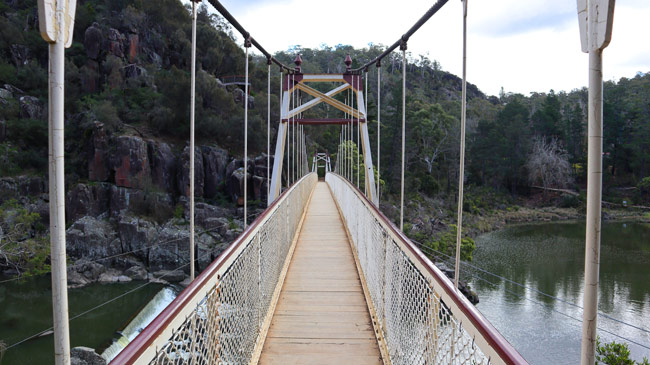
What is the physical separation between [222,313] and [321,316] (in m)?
1.41

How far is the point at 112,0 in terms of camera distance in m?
32.5

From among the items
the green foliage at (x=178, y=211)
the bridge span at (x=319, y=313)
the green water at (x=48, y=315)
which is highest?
the bridge span at (x=319, y=313)

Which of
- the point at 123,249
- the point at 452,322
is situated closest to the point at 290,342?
the point at 452,322

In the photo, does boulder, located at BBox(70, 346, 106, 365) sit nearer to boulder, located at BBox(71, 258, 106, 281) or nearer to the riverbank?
boulder, located at BBox(71, 258, 106, 281)

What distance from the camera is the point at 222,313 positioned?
187 cm

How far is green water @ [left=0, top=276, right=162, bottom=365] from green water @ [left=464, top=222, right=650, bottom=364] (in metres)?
10.4

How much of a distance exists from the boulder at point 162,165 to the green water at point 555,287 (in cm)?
1639

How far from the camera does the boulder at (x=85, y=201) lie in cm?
2119

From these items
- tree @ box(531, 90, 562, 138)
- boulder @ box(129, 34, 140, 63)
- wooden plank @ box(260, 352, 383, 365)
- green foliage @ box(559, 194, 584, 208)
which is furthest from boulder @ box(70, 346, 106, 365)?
tree @ box(531, 90, 562, 138)

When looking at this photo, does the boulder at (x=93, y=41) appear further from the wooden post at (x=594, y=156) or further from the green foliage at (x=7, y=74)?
the wooden post at (x=594, y=156)

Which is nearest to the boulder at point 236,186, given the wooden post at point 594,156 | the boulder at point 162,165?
the boulder at point 162,165

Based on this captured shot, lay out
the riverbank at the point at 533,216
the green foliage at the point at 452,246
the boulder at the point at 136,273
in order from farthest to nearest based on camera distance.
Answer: the riverbank at the point at 533,216
the boulder at the point at 136,273
the green foliage at the point at 452,246

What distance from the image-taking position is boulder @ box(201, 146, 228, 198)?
2383 cm

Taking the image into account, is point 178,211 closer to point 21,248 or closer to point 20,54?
point 21,248
